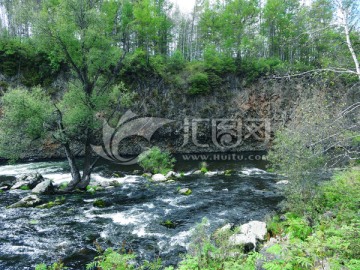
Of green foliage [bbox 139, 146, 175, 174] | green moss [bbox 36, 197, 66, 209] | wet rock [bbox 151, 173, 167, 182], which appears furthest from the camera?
green foliage [bbox 139, 146, 175, 174]

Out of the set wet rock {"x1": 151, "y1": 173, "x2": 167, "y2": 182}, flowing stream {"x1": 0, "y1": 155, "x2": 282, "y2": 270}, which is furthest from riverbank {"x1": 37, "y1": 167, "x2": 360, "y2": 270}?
wet rock {"x1": 151, "y1": 173, "x2": 167, "y2": 182}

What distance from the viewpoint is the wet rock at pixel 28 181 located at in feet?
52.5

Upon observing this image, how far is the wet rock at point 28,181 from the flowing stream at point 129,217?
2.88 ft

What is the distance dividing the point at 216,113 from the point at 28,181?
84.8ft

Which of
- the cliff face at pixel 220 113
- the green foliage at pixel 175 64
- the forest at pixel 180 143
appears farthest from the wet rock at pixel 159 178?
the green foliage at pixel 175 64

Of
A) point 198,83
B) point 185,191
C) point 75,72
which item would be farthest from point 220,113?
point 75,72

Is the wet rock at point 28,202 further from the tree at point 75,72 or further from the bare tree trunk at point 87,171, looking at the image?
the bare tree trunk at point 87,171

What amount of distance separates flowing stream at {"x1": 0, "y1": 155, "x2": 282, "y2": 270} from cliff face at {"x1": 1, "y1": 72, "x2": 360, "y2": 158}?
49.8ft

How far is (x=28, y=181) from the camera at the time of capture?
16.4 meters

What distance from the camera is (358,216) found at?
20.3 ft

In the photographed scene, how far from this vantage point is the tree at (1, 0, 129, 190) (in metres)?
15.1

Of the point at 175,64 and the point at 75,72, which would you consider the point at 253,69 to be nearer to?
the point at 175,64

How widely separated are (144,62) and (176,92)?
602 centimetres

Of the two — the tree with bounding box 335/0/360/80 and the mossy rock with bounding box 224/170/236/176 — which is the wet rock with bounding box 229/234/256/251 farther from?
the mossy rock with bounding box 224/170/236/176
